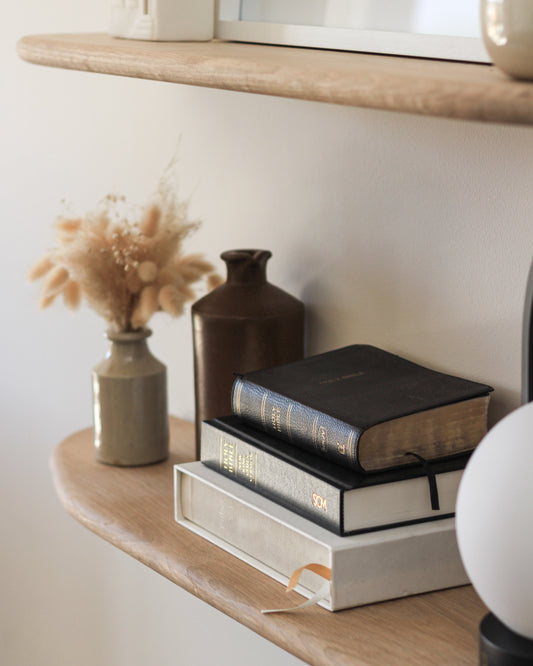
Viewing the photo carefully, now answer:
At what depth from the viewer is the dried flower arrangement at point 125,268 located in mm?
950

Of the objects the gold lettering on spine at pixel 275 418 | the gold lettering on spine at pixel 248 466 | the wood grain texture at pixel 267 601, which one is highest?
the gold lettering on spine at pixel 275 418

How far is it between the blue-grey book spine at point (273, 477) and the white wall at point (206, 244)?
0.20 metres

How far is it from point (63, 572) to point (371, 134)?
899 mm

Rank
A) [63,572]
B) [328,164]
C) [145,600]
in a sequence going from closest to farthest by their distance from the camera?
[328,164], [145,600], [63,572]

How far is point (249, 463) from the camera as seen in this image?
2.54ft

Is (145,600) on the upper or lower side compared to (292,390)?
lower

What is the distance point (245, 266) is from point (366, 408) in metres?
0.23

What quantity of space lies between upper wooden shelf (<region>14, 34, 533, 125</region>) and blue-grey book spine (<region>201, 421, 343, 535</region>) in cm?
30

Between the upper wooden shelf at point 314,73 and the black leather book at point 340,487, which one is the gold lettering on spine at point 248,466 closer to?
the black leather book at point 340,487

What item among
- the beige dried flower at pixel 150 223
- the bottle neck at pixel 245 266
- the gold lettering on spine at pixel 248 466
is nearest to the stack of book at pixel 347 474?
the gold lettering on spine at pixel 248 466

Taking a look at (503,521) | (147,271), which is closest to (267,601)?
(503,521)

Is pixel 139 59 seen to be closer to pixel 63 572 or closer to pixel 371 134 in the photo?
pixel 371 134

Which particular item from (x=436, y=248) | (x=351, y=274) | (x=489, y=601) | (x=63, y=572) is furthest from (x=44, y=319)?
(x=489, y=601)

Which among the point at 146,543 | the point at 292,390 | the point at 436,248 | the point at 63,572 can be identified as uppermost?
the point at 436,248
